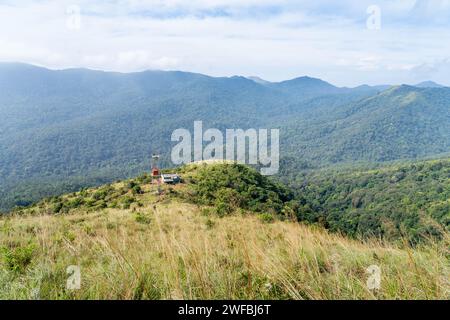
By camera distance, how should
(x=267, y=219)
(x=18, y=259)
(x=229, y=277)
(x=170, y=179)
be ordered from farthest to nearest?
(x=170, y=179) < (x=267, y=219) < (x=18, y=259) < (x=229, y=277)

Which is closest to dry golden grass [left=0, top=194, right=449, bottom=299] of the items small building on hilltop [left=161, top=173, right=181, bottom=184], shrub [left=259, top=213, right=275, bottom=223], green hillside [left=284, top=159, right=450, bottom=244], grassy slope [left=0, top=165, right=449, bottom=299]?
grassy slope [left=0, top=165, right=449, bottom=299]

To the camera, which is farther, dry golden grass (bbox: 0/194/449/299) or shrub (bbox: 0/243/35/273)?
shrub (bbox: 0/243/35/273)

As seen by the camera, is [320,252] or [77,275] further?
[320,252]

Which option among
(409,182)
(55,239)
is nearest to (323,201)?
(409,182)

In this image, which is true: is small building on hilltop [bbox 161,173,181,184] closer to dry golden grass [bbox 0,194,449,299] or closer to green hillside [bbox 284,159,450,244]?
green hillside [bbox 284,159,450,244]

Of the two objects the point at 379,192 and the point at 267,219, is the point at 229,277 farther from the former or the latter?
the point at 379,192

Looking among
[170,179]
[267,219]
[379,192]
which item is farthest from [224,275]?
[379,192]

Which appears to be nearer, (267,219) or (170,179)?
(267,219)

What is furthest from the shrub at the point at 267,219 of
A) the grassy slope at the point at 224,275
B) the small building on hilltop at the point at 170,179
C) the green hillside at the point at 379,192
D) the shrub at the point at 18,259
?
the green hillside at the point at 379,192

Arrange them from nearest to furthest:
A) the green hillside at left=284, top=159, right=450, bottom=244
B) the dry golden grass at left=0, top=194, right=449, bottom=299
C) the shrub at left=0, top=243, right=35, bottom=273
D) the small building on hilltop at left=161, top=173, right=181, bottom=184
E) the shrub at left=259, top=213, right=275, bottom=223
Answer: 1. the dry golden grass at left=0, top=194, right=449, bottom=299
2. the shrub at left=0, top=243, right=35, bottom=273
3. the shrub at left=259, top=213, right=275, bottom=223
4. the small building on hilltop at left=161, top=173, right=181, bottom=184
5. the green hillside at left=284, top=159, right=450, bottom=244

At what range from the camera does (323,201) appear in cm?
8488

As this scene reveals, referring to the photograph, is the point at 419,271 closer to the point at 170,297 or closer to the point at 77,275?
the point at 170,297
